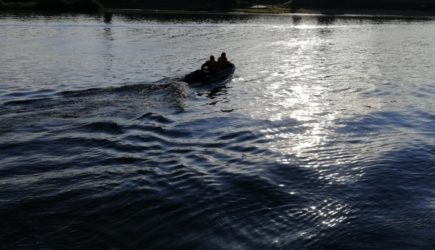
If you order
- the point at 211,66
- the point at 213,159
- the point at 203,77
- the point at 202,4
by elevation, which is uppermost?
the point at 202,4

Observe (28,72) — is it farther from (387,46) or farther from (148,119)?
(387,46)

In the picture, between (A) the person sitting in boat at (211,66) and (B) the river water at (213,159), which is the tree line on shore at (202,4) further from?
(A) the person sitting in boat at (211,66)

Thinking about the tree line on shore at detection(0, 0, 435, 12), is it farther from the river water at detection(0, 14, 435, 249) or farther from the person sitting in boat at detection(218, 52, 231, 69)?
the person sitting in boat at detection(218, 52, 231, 69)

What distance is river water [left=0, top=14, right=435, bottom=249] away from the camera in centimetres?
1335

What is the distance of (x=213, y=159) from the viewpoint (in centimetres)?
1873

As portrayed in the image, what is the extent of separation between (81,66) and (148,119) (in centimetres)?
1979

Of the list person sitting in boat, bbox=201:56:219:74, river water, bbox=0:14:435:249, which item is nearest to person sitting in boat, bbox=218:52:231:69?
person sitting in boat, bbox=201:56:219:74

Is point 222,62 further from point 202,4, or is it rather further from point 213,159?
point 202,4

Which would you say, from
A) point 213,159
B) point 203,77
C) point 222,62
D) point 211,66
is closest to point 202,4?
point 222,62

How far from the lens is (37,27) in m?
70.2

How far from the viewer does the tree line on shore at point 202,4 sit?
106125 mm

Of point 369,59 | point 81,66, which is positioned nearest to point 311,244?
point 81,66

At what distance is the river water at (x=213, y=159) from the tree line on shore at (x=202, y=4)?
232ft

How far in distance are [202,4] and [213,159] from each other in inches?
4755
